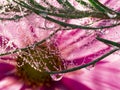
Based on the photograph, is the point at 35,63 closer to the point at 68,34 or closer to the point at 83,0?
the point at 68,34

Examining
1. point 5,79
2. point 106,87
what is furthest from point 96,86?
point 5,79

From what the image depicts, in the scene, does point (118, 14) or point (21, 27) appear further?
point (21, 27)

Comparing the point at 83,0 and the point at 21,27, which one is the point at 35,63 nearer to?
the point at 21,27

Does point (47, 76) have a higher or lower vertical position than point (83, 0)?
lower
